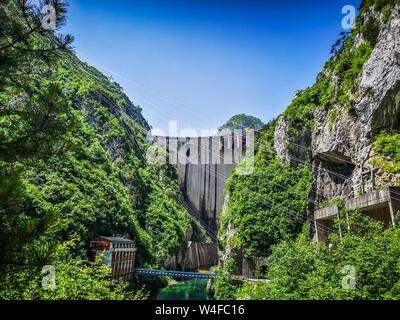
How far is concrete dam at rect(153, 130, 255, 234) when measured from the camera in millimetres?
59875

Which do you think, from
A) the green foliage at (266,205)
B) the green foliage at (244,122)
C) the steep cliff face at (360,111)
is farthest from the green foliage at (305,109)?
the green foliage at (244,122)

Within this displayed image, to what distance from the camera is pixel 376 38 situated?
54.4 feet

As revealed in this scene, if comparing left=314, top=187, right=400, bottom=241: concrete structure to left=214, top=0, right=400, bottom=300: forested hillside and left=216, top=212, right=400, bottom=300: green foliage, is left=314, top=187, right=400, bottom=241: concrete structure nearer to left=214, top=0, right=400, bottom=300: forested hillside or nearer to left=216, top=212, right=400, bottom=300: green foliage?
left=214, top=0, right=400, bottom=300: forested hillside

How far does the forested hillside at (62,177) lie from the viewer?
2.81 meters

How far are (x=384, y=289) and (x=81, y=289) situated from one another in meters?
7.29

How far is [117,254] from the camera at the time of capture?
24.2 meters

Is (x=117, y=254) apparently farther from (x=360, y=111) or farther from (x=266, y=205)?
(x=360, y=111)

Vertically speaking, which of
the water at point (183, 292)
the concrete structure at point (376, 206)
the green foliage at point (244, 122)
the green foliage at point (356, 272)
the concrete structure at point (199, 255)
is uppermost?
the green foliage at point (244, 122)

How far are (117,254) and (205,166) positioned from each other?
42.3m

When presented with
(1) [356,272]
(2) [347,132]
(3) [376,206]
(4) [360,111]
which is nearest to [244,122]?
(2) [347,132]

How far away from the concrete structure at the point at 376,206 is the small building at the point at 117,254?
15772mm

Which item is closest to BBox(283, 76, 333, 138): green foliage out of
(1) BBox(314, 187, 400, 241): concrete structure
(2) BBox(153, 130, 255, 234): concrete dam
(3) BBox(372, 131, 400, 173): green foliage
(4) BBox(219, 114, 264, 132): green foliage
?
(1) BBox(314, 187, 400, 241): concrete structure

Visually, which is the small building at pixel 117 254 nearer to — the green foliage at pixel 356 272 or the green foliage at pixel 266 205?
the green foliage at pixel 266 205
